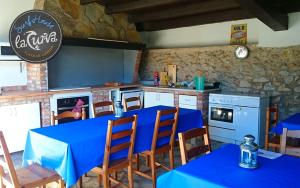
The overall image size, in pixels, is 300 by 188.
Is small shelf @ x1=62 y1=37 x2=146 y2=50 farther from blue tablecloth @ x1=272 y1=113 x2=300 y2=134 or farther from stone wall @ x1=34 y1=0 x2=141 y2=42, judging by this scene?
blue tablecloth @ x1=272 y1=113 x2=300 y2=134

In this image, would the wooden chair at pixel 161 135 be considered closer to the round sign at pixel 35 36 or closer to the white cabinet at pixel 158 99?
the round sign at pixel 35 36

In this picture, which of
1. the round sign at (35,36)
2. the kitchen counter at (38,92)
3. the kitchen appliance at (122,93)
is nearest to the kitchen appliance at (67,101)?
the kitchen counter at (38,92)

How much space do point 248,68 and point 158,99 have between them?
6.40 ft

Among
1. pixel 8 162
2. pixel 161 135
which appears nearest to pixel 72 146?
pixel 8 162

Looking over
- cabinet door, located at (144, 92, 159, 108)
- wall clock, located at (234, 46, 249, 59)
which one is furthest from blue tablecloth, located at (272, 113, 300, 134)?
cabinet door, located at (144, 92, 159, 108)

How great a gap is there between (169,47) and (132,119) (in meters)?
4.03

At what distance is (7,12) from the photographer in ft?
15.1

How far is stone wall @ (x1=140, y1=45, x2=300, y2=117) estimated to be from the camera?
4738 mm

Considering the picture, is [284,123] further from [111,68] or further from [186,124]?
[111,68]

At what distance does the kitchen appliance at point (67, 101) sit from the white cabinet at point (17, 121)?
304 mm

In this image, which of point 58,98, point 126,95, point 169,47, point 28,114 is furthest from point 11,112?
point 169,47

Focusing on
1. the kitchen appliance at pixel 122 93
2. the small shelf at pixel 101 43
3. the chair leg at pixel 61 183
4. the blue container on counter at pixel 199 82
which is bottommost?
the chair leg at pixel 61 183

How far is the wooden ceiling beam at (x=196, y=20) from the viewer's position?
17.0ft

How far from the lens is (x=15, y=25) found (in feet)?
13.1
